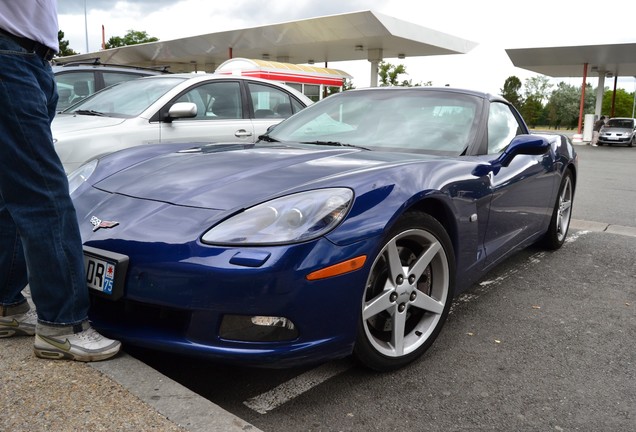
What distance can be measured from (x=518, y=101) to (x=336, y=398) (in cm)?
8754

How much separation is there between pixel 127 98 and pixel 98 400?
4.49m

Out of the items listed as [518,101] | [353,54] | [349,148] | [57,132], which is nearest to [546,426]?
[349,148]

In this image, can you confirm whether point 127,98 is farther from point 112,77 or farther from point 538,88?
point 538,88

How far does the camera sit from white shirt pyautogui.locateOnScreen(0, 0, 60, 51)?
204cm

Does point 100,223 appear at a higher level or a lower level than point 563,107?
higher

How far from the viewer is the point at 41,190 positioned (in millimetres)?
2096

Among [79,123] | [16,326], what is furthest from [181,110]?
[16,326]

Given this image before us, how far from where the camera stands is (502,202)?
3.31 metres

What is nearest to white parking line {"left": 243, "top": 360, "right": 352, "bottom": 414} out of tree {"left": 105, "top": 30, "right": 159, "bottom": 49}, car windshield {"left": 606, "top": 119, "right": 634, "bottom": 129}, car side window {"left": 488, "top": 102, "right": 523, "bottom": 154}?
car side window {"left": 488, "top": 102, "right": 523, "bottom": 154}

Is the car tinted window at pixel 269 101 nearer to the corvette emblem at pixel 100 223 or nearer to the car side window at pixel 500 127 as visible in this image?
the car side window at pixel 500 127

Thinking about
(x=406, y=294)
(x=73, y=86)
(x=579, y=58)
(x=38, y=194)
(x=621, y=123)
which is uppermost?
(x=579, y=58)

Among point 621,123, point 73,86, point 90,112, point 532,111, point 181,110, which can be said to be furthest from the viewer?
point 532,111

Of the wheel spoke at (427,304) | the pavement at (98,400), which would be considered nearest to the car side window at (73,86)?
the pavement at (98,400)

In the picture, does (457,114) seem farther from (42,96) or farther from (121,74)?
(121,74)
